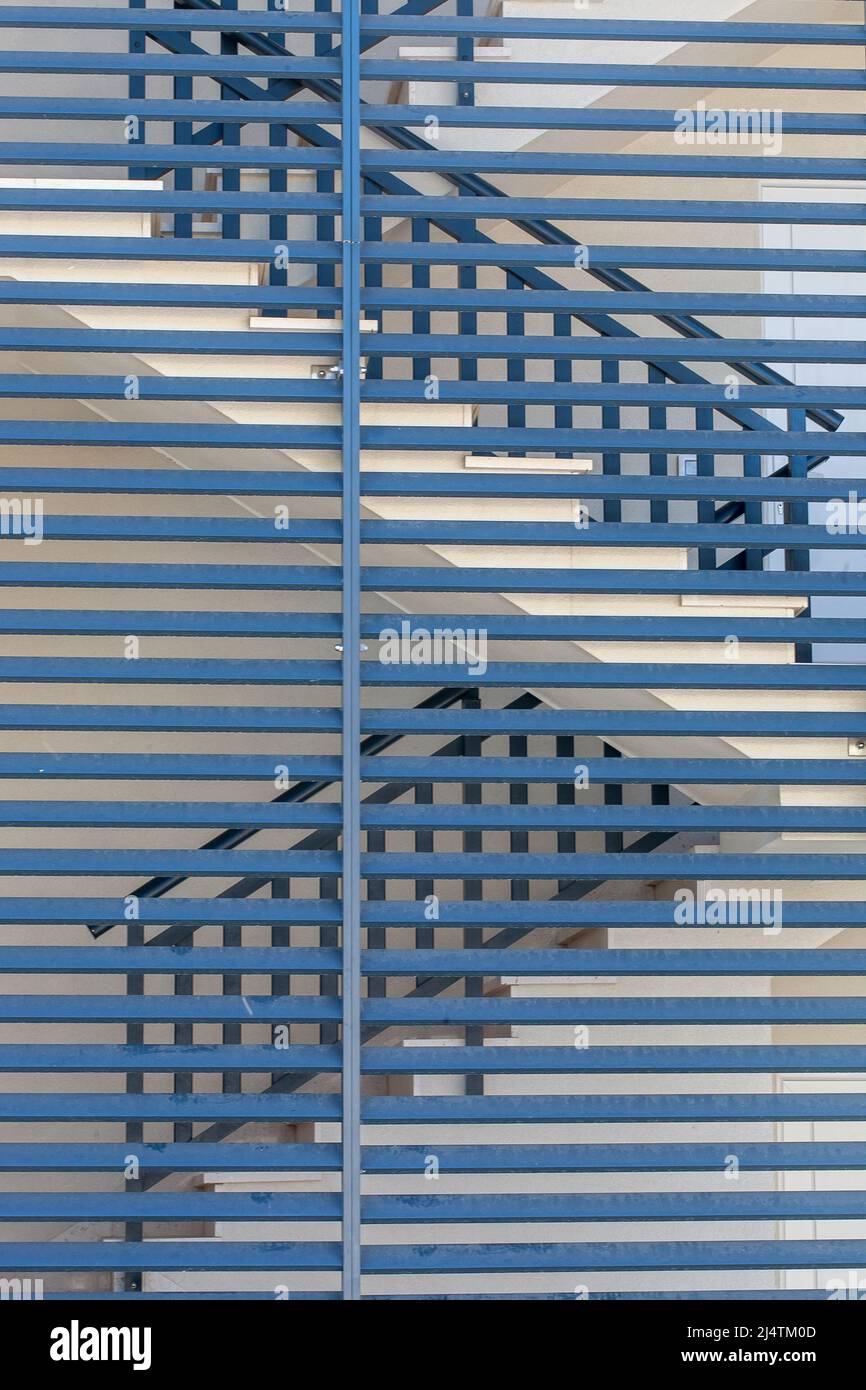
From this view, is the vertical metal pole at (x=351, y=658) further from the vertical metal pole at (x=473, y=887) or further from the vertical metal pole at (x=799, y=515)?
the vertical metal pole at (x=799, y=515)

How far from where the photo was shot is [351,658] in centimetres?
274

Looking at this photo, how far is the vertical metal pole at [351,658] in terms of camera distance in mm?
2596

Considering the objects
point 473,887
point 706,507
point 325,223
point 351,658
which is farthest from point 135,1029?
point 325,223

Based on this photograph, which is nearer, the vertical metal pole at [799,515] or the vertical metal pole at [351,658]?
the vertical metal pole at [351,658]

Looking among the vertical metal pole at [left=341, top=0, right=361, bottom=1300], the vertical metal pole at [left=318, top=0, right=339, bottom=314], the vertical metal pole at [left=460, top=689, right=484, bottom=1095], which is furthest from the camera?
the vertical metal pole at [left=460, top=689, right=484, bottom=1095]

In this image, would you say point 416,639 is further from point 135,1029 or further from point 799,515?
point 135,1029

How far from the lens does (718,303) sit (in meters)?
2.91

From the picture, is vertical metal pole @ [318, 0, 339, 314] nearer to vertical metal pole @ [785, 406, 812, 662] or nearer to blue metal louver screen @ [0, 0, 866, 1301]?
blue metal louver screen @ [0, 0, 866, 1301]

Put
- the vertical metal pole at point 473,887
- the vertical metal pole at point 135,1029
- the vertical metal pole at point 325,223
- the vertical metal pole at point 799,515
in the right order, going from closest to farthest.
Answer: the vertical metal pole at point 325,223 < the vertical metal pole at point 135,1029 < the vertical metal pole at point 799,515 < the vertical metal pole at point 473,887

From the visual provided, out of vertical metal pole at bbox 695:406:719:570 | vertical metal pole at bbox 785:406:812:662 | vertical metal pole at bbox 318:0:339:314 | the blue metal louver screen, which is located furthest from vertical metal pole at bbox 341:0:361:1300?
vertical metal pole at bbox 785:406:812:662

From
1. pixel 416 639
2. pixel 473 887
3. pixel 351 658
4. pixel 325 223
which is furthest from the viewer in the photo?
pixel 473 887

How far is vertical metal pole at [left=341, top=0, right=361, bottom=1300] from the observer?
8.52ft

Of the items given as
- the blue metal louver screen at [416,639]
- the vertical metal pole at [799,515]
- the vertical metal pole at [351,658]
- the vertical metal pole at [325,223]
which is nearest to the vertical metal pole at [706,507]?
the vertical metal pole at [799,515]

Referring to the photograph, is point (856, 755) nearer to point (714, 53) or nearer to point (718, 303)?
point (718, 303)
